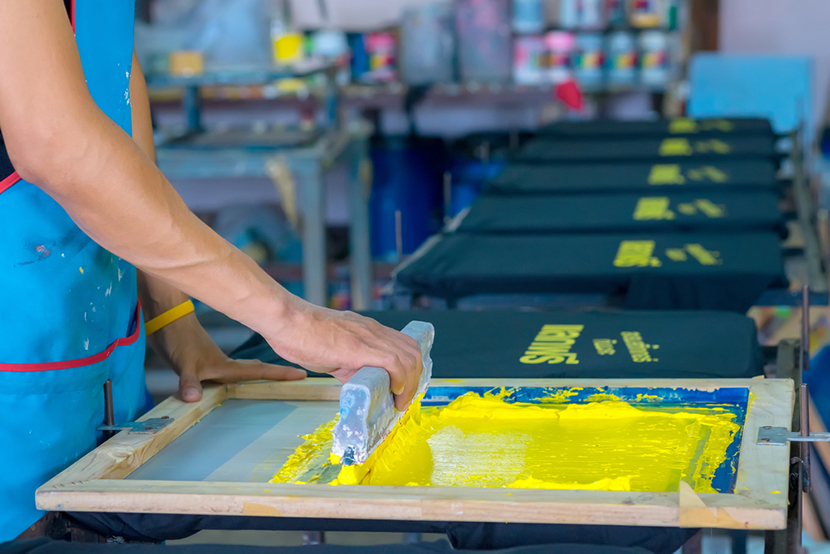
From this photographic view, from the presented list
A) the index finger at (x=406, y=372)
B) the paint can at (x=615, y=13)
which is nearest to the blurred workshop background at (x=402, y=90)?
the paint can at (x=615, y=13)

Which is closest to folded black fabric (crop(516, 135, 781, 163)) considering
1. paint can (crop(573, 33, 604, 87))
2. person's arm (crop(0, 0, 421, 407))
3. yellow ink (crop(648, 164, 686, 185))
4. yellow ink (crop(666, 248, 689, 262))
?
yellow ink (crop(648, 164, 686, 185))

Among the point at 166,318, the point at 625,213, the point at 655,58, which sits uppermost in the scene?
the point at 655,58

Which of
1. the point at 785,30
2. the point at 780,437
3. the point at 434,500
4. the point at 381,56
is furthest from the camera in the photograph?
the point at 785,30

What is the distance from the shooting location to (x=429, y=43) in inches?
153

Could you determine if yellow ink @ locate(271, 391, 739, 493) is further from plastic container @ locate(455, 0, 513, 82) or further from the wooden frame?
plastic container @ locate(455, 0, 513, 82)

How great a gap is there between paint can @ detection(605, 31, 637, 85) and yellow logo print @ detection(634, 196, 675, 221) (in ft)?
5.21

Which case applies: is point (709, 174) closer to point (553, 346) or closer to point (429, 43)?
point (553, 346)

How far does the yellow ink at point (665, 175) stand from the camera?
239 cm

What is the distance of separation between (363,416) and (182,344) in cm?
43

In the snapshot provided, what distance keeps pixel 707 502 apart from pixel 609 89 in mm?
3211

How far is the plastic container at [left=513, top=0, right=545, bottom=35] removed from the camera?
374 cm

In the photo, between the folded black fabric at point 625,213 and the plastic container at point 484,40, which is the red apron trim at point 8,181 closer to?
the folded black fabric at point 625,213

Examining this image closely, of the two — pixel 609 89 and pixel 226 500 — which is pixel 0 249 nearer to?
pixel 226 500

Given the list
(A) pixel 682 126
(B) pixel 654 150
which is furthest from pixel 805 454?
(A) pixel 682 126
